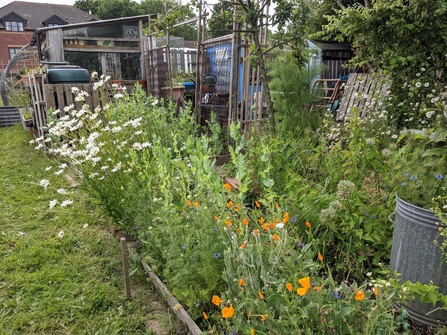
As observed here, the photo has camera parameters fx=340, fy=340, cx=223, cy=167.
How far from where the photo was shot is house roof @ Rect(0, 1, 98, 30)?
34719mm

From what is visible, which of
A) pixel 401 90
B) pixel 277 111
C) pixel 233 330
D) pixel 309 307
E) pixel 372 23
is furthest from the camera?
pixel 277 111

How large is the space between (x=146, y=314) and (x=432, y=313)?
156 cm

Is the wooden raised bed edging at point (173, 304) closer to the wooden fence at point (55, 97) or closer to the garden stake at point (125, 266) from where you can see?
the garden stake at point (125, 266)

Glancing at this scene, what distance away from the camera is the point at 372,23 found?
3.46 metres

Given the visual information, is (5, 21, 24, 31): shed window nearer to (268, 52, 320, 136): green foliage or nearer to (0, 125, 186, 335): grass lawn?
(0, 125, 186, 335): grass lawn

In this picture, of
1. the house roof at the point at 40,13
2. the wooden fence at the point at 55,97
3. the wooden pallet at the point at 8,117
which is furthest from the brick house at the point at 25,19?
the wooden fence at the point at 55,97

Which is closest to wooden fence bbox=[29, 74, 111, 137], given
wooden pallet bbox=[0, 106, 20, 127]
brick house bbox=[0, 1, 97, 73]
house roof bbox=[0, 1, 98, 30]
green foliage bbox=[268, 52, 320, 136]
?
green foliage bbox=[268, 52, 320, 136]

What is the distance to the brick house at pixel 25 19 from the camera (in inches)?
1351

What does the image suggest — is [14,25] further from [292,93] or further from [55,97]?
[292,93]

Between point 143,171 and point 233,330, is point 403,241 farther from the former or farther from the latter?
point 143,171

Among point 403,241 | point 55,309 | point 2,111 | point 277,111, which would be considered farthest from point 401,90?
point 2,111

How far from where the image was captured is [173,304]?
1.99m

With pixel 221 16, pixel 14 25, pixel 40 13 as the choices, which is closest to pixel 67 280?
pixel 221 16

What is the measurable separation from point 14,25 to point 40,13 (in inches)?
123
